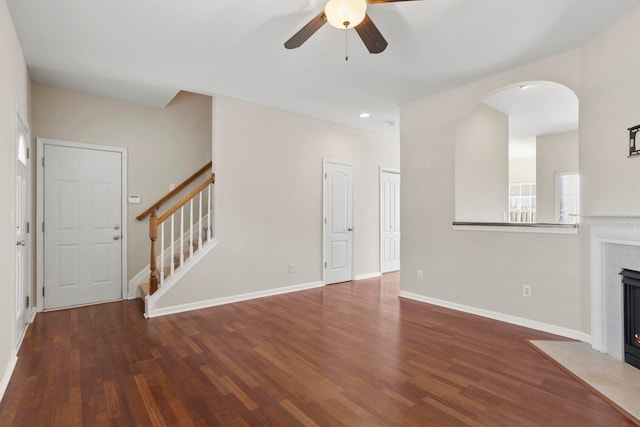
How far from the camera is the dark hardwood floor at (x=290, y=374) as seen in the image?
188cm

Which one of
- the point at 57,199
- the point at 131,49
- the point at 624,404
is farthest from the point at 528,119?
the point at 57,199

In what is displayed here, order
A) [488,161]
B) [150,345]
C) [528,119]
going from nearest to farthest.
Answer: [150,345]
[488,161]
[528,119]

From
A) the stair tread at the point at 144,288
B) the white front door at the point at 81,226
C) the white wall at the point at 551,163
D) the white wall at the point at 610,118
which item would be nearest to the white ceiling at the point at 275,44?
the white wall at the point at 610,118

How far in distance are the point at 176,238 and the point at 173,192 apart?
66 centimetres

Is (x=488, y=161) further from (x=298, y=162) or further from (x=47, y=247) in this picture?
(x=47, y=247)

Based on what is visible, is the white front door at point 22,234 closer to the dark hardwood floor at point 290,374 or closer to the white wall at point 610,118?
the dark hardwood floor at point 290,374

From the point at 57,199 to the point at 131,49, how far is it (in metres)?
2.15

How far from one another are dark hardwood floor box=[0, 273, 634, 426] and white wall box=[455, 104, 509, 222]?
1.50 metres

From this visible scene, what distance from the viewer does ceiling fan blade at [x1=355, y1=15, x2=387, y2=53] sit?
215 centimetres

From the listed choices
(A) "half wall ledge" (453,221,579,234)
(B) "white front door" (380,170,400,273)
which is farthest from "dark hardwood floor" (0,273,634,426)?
(B) "white front door" (380,170,400,273)

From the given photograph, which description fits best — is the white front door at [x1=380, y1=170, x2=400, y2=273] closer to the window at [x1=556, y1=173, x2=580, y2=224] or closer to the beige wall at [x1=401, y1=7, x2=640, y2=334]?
the beige wall at [x1=401, y1=7, x2=640, y2=334]

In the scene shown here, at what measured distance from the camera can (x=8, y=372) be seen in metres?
2.30

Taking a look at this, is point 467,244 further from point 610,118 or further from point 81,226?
point 81,226

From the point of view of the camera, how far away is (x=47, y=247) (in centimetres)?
387
